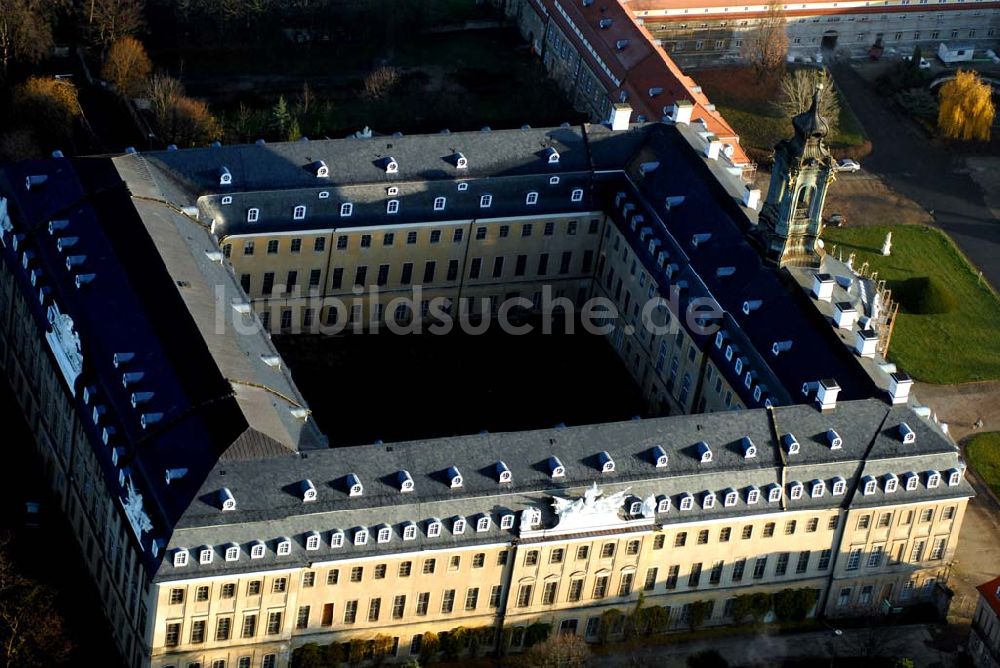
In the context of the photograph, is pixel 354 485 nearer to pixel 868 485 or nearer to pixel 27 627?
pixel 27 627

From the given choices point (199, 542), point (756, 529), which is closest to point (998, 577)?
point (756, 529)

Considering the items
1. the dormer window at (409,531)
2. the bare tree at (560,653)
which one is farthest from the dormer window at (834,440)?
the dormer window at (409,531)

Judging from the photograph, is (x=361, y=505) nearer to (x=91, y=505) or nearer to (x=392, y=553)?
(x=392, y=553)

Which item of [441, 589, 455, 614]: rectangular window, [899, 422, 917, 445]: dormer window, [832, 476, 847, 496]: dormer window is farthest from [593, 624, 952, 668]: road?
[899, 422, 917, 445]: dormer window

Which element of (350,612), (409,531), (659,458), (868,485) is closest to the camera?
(409,531)

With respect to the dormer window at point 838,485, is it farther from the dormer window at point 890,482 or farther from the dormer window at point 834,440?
the dormer window at point 890,482

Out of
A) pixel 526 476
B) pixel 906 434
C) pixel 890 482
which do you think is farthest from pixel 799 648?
pixel 526 476
